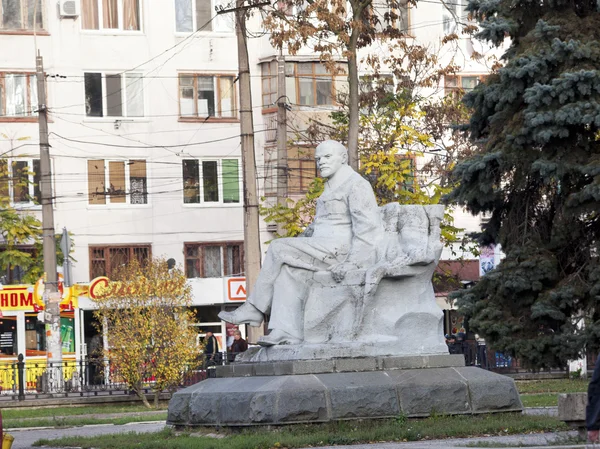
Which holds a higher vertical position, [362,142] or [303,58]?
[303,58]

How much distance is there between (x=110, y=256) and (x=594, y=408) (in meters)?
41.1

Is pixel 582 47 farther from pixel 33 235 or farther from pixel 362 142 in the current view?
pixel 33 235

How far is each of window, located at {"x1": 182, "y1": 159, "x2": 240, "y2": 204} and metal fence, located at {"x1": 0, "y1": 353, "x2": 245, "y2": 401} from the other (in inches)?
645

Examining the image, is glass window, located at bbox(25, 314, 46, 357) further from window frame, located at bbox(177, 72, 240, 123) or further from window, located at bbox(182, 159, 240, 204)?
window frame, located at bbox(177, 72, 240, 123)

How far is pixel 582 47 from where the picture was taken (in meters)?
25.1

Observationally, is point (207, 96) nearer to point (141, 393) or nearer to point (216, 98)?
point (216, 98)

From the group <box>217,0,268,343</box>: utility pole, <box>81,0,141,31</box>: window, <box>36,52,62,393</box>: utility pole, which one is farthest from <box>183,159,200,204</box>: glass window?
<box>217,0,268,343</box>: utility pole

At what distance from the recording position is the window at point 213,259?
51.4 m

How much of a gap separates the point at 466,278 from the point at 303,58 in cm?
899

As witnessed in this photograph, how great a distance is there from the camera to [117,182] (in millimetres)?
51531

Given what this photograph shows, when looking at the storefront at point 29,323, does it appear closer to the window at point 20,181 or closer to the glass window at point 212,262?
the window at point 20,181

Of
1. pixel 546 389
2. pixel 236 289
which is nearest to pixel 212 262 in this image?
pixel 236 289

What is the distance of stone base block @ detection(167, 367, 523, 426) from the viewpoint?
1580 centimetres

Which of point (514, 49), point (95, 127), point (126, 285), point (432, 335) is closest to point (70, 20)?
point (95, 127)
